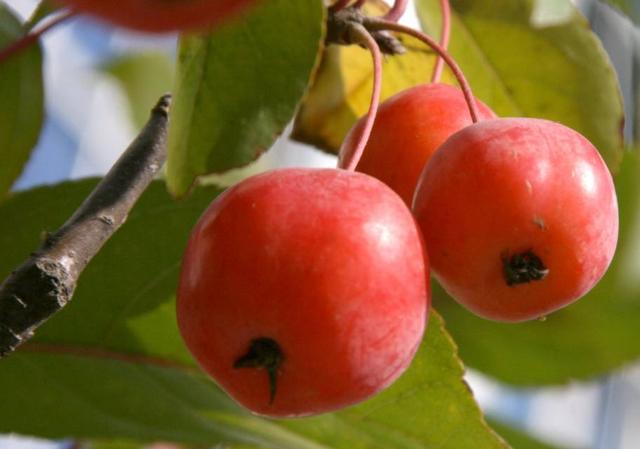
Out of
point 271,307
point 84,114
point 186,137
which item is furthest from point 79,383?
point 84,114

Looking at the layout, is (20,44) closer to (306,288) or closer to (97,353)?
(97,353)

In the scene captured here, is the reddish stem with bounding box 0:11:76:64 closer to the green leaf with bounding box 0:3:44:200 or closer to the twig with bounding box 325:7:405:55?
the green leaf with bounding box 0:3:44:200

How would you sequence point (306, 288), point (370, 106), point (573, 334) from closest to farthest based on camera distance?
1. point (306, 288)
2. point (370, 106)
3. point (573, 334)

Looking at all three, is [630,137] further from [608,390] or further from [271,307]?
[608,390]

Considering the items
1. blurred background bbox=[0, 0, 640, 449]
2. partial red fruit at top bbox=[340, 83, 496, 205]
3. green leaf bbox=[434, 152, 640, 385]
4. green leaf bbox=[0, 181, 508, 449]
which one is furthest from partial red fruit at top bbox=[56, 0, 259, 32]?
blurred background bbox=[0, 0, 640, 449]

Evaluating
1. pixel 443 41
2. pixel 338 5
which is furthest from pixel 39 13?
pixel 443 41

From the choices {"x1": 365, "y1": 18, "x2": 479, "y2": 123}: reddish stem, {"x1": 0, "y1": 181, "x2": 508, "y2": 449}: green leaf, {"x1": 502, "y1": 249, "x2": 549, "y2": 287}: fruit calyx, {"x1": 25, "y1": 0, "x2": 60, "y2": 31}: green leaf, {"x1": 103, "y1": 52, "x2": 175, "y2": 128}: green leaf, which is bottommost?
{"x1": 103, "y1": 52, "x2": 175, "y2": 128}: green leaf
